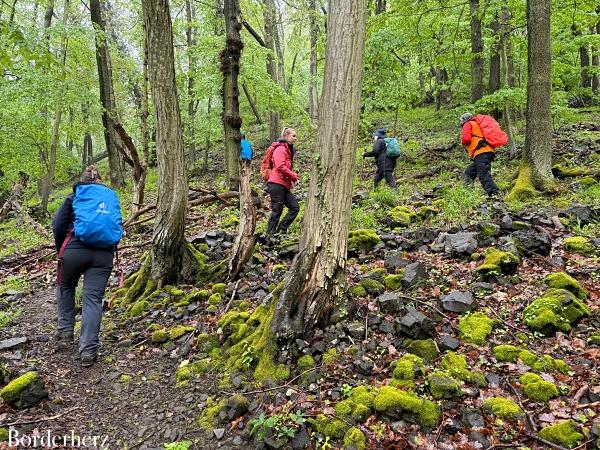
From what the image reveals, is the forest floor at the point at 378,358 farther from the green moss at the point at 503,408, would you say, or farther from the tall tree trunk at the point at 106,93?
the tall tree trunk at the point at 106,93

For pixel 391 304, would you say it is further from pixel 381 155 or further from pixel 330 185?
pixel 381 155

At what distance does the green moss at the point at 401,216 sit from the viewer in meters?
7.62

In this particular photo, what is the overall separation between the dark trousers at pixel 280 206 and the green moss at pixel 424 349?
4608 mm

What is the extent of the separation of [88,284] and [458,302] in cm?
441

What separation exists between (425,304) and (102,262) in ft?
13.0

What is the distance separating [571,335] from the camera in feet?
13.0

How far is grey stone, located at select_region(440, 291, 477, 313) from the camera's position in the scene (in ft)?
14.8

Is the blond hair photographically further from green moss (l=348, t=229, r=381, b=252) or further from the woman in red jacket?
green moss (l=348, t=229, r=381, b=252)

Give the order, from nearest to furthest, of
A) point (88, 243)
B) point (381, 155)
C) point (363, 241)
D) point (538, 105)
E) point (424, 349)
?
point (424, 349) → point (88, 243) → point (363, 241) → point (538, 105) → point (381, 155)

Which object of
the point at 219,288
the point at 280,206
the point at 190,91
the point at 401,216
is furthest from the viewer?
the point at 190,91

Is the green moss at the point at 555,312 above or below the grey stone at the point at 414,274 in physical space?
below

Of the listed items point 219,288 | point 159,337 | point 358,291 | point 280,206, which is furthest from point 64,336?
point 280,206

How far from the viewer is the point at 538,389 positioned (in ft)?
11.0

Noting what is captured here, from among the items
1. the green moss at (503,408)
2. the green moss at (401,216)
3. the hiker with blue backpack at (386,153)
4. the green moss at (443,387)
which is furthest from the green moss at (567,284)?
the hiker with blue backpack at (386,153)
